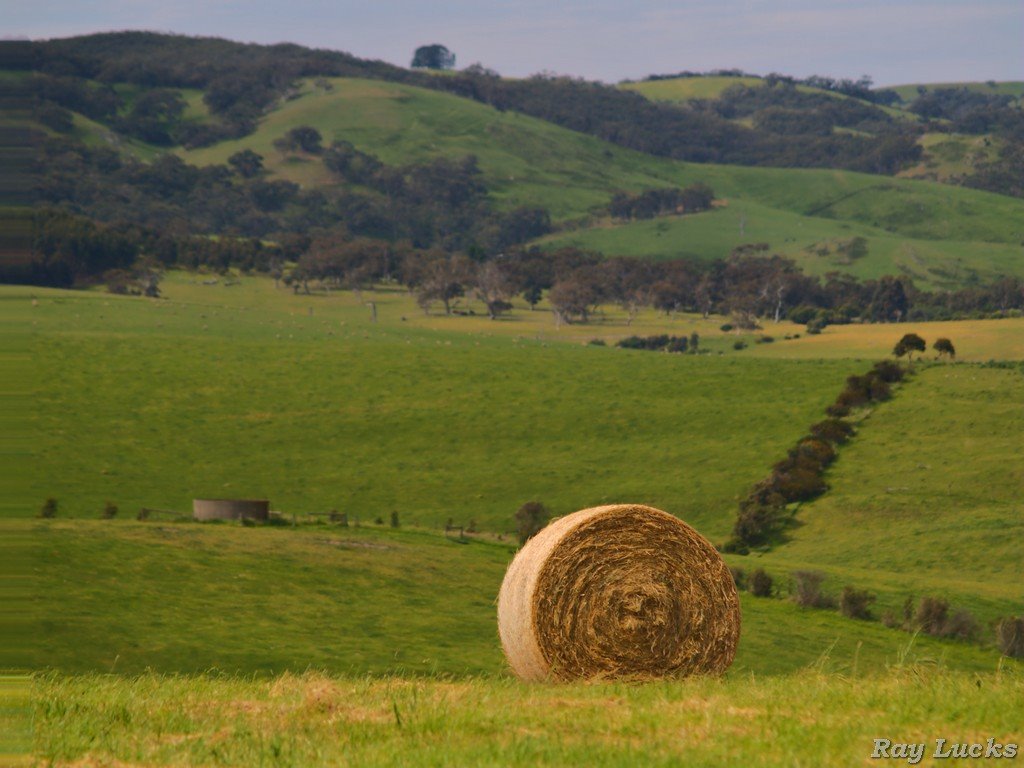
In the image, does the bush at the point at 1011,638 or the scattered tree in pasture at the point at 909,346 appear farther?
the scattered tree in pasture at the point at 909,346

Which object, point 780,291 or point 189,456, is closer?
point 189,456

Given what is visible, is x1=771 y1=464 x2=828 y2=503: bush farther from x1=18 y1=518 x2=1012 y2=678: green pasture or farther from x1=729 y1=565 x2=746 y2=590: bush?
x1=18 y1=518 x2=1012 y2=678: green pasture

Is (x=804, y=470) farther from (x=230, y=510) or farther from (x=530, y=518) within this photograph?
(x=230, y=510)

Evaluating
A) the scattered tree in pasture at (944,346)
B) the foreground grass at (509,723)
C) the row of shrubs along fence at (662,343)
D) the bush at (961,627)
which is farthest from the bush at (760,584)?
the row of shrubs along fence at (662,343)

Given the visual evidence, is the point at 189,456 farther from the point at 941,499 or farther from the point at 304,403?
the point at 941,499

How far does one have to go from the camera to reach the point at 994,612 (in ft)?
172

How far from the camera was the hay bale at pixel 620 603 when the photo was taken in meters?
18.2

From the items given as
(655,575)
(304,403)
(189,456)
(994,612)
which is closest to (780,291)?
(304,403)

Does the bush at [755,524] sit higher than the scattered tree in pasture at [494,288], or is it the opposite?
the scattered tree in pasture at [494,288]

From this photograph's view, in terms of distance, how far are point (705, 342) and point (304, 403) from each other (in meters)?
56.3

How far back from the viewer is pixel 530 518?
69.9 meters

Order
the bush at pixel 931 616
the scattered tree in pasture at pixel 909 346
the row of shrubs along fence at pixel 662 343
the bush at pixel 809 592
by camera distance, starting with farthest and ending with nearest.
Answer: the row of shrubs along fence at pixel 662 343 → the scattered tree in pasture at pixel 909 346 → the bush at pixel 809 592 → the bush at pixel 931 616

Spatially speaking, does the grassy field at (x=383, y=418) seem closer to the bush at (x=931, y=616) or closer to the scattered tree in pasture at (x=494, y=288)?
the bush at (x=931, y=616)

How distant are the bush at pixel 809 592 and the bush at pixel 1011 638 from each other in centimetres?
597
